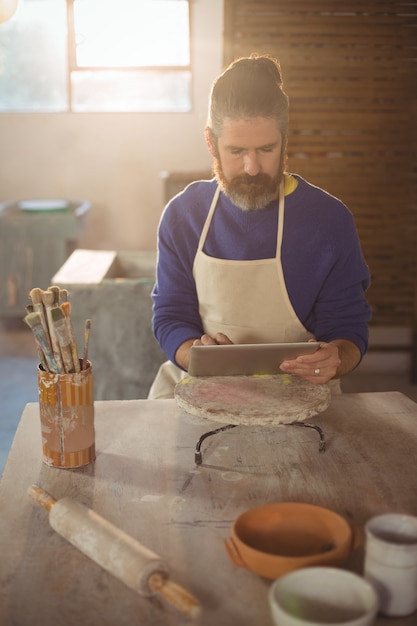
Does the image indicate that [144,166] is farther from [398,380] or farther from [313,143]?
[398,380]

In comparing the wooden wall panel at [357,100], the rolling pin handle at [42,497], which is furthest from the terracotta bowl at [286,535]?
the wooden wall panel at [357,100]

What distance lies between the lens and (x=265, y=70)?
2131 millimetres

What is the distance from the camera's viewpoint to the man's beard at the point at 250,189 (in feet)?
7.01

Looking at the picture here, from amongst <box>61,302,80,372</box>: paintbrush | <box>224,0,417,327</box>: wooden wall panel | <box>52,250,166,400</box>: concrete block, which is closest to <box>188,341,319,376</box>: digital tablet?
<box>61,302,80,372</box>: paintbrush

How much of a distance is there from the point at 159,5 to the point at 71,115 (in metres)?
1.17

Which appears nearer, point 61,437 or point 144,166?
point 61,437

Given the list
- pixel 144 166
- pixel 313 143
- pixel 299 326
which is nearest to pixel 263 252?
pixel 299 326

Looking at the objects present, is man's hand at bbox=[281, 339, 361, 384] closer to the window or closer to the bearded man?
the bearded man

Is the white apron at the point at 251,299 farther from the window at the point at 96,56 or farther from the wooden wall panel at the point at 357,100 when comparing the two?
the window at the point at 96,56

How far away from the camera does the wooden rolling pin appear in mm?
1094

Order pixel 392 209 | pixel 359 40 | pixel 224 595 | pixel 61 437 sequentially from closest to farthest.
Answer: pixel 224 595
pixel 61 437
pixel 359 40
pixel 392 209

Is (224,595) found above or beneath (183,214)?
beneath

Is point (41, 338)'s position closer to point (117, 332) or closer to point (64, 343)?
point (64, 343)

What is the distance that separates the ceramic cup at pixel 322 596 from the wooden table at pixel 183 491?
0.35ft
